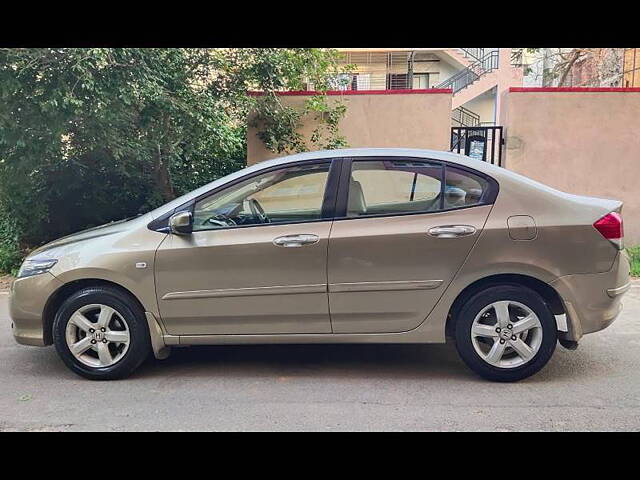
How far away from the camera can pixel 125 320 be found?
4.20 meters

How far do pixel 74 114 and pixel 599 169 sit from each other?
25.3 feet

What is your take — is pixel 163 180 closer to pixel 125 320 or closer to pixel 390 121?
pixel 390 121

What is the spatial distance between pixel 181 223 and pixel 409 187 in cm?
177

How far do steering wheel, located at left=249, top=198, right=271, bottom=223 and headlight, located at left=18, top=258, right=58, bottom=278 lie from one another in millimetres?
1538

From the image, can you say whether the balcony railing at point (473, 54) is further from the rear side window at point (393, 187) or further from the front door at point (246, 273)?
the front door at point (246, 273)

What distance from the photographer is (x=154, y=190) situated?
9.16 m

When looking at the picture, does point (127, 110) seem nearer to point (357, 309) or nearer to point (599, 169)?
point (357, 309)

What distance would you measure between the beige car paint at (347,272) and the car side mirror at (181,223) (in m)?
0.06

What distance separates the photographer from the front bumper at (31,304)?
13.9 ft

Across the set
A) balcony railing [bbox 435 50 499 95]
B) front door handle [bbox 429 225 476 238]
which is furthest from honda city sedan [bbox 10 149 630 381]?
balcony railing [bbox 435 50 499 95]

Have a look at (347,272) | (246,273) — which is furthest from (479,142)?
(246,273)

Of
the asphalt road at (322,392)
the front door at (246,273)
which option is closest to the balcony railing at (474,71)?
the asphalt road at (322,392)

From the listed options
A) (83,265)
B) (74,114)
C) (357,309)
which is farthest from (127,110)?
(357,309)

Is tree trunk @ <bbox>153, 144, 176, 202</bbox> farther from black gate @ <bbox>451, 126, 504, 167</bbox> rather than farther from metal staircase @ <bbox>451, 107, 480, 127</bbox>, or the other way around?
metal staircase @ <bbox>451, 107, 480, 127</bbox>
